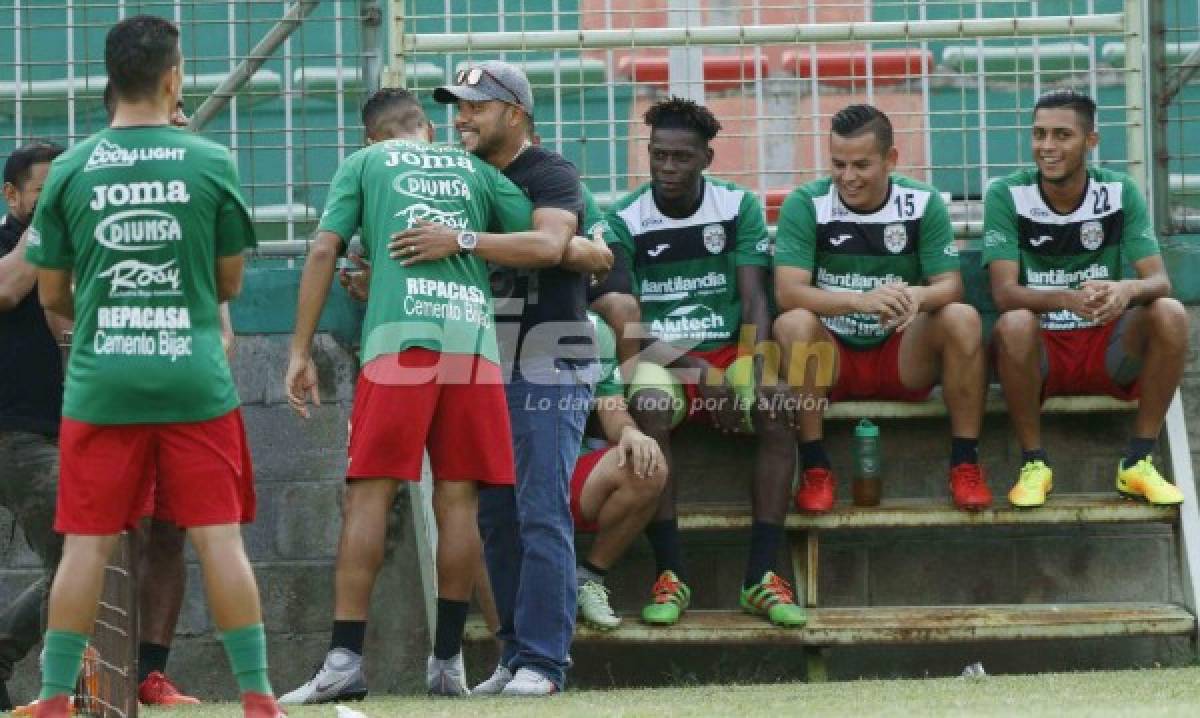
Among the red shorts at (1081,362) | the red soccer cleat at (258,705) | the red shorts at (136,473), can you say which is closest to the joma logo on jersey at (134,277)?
the red shorts at (136,473)

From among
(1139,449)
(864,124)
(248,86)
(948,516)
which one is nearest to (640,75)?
(864,124)

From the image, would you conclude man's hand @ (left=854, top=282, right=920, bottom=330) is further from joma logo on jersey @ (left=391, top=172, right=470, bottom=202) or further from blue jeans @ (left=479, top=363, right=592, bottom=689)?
joma logo on jersey @ (left=391, top=172, right=470, bottom=202)

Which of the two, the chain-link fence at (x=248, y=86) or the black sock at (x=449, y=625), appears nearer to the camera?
the black sock at (x=449, y=625)

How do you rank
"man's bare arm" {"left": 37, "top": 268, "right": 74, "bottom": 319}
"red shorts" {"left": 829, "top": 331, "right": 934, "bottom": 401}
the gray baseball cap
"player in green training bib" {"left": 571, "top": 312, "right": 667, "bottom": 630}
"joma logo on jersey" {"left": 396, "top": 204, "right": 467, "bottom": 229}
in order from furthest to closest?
1. "red shorts" {"left": 829, "top": 331, "right": 934, "bottom": 401}
2. "player in green training bib" {"left": 571, "top": 312, "right": 667, "bottom": 630}
3. the gray baseball cap
4. "joma logo on jersey" {"left": 396, "top": 204, "right": 467, "bottom": 229}
5. "man's bare arm" {"left": 37, "top": 268, "right": 74, "bottom": 319}

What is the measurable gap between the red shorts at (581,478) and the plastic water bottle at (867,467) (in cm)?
101

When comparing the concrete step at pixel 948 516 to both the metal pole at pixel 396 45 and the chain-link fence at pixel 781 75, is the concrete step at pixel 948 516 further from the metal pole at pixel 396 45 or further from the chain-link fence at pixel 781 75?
the metal pole at pixel 396 45

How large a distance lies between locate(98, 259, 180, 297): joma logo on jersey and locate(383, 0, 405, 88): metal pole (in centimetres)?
315

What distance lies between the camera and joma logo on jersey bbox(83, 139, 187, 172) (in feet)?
17.8

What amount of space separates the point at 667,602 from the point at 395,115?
2018 mm

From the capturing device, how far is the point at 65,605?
5.35 m

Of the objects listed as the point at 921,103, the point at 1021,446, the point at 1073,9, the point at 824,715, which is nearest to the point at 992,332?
the point at 1021,446

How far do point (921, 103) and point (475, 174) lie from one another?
2.67 meters

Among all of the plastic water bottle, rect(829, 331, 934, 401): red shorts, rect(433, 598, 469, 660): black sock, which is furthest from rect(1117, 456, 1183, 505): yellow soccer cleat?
rect(433, 598, 469, 660): black sock

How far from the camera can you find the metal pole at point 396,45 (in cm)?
845
